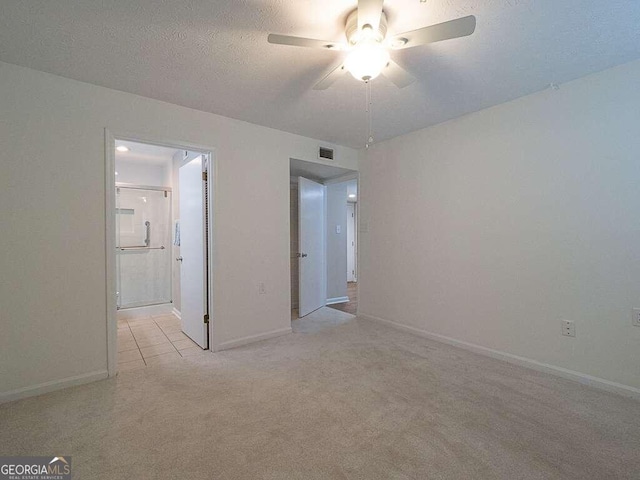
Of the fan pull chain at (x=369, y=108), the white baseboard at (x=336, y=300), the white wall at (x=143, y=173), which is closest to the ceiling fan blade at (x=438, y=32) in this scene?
the fan pull chain at (x=369, y=108)

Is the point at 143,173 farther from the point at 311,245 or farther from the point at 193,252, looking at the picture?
the point at 311,245

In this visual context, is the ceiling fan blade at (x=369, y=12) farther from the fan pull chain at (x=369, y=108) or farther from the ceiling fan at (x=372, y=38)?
the fan pull chain at (x=369, y=108)

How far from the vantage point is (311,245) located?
4113 millimetres

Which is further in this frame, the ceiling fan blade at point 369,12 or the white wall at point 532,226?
the white wall at point 532,226

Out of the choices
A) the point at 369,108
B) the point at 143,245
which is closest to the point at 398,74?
the point at 369,108

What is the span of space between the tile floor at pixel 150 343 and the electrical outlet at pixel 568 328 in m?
3.17

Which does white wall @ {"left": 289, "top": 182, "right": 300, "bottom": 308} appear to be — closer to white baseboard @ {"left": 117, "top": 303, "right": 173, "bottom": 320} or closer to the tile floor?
the tile floor

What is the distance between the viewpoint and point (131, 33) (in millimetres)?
1637

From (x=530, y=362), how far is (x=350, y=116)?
274 cm

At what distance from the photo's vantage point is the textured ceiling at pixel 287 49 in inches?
58.1

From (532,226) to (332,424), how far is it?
2224 millimetres

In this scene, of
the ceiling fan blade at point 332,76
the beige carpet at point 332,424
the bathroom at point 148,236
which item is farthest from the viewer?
the bathroom at point 148,236

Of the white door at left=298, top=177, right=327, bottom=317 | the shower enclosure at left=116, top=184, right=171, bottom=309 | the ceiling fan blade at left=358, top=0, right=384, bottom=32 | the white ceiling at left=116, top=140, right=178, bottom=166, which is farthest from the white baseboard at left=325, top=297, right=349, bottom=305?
the ceiling fan blade at left=358, top=0, right=384, bottom=32

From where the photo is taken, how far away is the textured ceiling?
1476 mm
